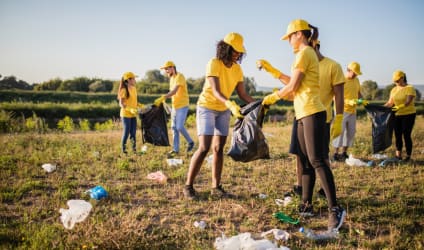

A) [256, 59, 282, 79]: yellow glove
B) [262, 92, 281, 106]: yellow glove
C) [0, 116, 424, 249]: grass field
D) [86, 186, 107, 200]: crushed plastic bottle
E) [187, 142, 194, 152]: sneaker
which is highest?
[256, 59, 282, 79]: yellow glove

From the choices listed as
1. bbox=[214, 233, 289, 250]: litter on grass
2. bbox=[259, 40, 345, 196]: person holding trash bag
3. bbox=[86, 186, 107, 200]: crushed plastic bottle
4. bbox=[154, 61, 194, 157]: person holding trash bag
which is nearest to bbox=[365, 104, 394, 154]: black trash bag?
bbox=[259, 40, 345, 196]: person holding trash bag

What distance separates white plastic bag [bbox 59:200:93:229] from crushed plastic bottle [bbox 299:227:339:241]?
1882 millimetres

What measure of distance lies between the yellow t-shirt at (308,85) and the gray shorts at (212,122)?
3.12 ft

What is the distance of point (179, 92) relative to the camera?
573 centimetres

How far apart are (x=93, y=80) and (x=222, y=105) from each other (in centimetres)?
4573

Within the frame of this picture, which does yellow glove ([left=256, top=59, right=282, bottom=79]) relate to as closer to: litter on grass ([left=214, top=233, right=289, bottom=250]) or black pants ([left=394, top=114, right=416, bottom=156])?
litter on grass ([left=214, top=233, right=289, bottom=250])

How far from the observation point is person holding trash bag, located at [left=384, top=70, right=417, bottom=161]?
523 cm

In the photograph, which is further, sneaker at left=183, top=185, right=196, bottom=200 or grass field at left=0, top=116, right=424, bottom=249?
sneaker at left=183, top=185, right=196, bottom=200

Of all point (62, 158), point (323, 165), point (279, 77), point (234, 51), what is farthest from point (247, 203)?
point (62, 158)

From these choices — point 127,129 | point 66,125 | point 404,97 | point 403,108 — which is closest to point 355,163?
point 403,108

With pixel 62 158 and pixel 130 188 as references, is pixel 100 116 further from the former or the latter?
pixel 130 188

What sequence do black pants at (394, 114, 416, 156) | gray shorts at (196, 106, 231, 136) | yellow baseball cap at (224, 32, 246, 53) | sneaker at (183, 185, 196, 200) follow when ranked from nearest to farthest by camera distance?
yellow baseball cap at (224, 32, 246, 53) → gray shorts at (196, 106, 231, 136) → sneaker at (183, 185, 196, 200) → black pants at (394, 114, 416, 156)

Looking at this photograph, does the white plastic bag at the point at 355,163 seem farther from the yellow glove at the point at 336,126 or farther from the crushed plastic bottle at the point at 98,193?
the crushed plastic bottle at the point at 98,193

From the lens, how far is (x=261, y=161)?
17.4 feet
